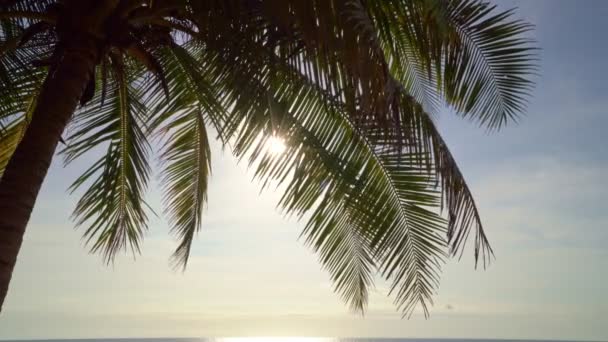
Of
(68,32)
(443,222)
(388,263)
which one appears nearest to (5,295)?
(68,32)

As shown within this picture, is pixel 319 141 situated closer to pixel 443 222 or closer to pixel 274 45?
pixel 274 45

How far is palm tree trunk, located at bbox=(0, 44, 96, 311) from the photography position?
120 inches

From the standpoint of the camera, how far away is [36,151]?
131 inches

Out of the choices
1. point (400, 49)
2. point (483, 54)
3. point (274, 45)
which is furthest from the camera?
point (400, 49)

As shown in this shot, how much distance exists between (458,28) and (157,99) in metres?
3.06

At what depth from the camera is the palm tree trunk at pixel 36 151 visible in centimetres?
305

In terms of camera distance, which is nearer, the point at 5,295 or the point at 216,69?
the point at 5,295

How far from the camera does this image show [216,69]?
447 cm

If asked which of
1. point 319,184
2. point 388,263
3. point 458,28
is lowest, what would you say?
point 388,263

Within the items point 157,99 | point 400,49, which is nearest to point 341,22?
point 400,49

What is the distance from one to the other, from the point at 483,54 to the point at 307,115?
70.4 inches

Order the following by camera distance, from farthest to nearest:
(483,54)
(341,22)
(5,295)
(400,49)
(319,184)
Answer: (400,49), (483,54), (319,184), (341,22), (5,295)

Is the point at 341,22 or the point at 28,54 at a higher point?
the point at 28,54

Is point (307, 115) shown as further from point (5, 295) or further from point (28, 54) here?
point (28, 54)
